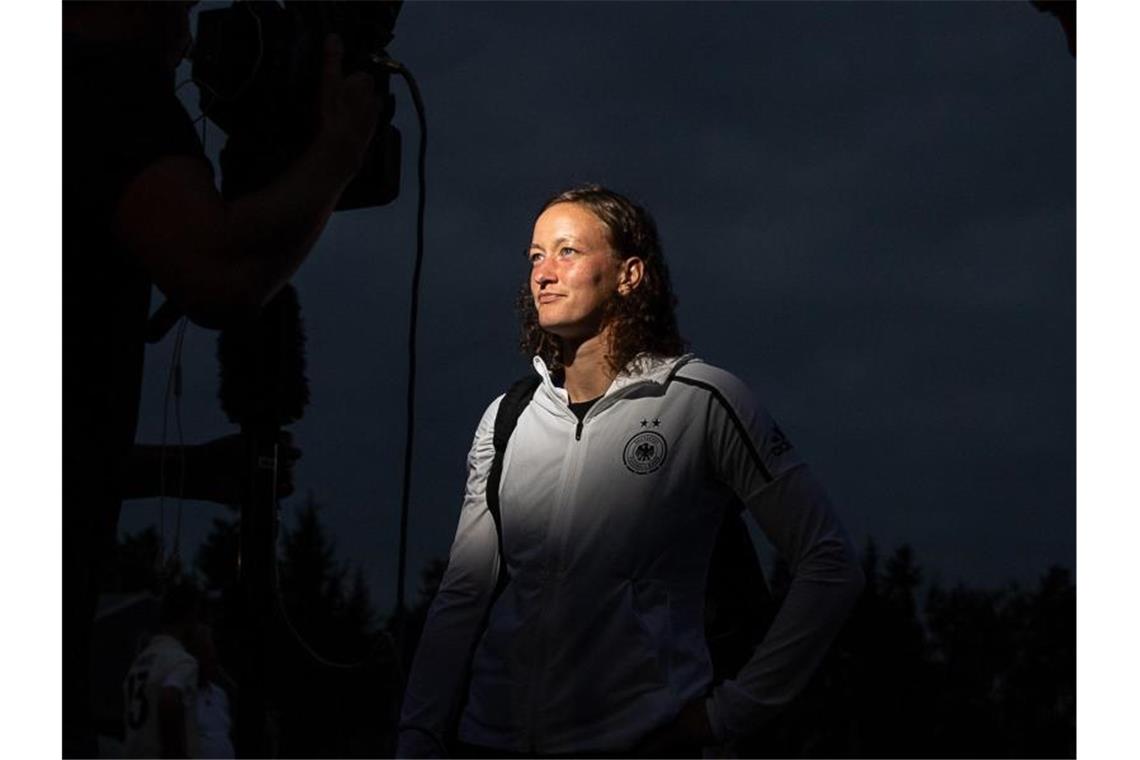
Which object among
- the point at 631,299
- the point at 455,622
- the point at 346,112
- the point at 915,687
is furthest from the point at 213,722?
the point at 915,687

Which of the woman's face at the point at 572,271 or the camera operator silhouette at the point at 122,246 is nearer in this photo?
the camera operator silhouette at the point at 122,246

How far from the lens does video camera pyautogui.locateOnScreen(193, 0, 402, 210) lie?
1.81 m

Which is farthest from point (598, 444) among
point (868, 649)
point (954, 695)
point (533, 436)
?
point (954, 695)

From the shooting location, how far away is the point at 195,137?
1488 millimetres

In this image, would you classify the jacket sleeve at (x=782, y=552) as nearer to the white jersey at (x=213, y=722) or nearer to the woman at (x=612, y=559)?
the woman at (x=612, y=559)

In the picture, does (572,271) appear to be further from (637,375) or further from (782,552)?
(782,552)

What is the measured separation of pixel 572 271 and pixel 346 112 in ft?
3.00

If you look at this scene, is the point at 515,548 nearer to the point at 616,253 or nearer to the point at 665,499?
the point at 665,499

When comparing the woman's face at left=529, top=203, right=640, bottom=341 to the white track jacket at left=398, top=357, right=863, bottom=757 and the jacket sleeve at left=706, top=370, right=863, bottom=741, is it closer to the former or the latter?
the white track jacket at left=398, top=357, right=863, bottom=757

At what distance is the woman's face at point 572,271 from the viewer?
244 cm

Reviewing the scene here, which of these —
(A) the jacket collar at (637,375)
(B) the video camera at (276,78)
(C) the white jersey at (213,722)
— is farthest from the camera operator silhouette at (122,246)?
(C) the white jersey at (213,722)

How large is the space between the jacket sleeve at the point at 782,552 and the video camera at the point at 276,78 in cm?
70

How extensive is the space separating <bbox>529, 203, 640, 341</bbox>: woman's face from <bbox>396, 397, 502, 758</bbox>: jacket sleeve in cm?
21

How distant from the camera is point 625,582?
2.15 meters
